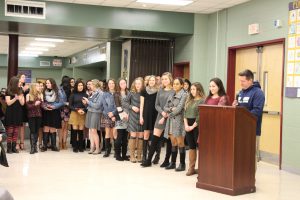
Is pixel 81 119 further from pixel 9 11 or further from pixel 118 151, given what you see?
pixel 9 11

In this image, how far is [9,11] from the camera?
8.09 metres

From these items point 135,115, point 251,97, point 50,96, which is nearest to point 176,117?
point 135,115

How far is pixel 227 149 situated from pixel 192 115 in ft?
3.49

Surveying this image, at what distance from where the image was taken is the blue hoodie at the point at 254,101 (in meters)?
5.21

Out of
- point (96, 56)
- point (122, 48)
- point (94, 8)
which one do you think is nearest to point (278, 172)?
point (94, 8)

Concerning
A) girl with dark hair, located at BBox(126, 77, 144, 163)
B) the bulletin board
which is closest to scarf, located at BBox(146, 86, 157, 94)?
girl with dark hair, located at BBox(126, 77, 144, 163)

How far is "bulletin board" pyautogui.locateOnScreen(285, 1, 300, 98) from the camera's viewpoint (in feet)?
21.3

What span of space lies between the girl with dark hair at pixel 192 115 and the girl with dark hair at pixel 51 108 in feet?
9.84

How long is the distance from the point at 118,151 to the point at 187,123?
1689 mm

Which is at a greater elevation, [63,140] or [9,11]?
[9,11]

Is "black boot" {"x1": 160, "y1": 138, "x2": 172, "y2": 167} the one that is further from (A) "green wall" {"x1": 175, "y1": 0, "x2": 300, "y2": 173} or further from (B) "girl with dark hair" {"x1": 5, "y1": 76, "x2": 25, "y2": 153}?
(B) "girl with dark hair" {"x1": 5, "y1": 76, "x2": 25, "y2": 153}

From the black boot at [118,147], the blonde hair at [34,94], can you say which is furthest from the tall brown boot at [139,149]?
the blonde hair at [34,94]

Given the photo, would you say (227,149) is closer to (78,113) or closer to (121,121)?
(121,121)

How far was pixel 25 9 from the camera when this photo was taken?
817cm
